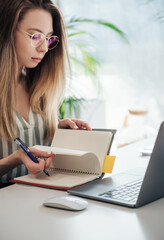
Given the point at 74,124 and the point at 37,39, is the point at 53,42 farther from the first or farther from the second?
the point at 74,124

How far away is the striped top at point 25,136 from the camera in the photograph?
1.48 meters

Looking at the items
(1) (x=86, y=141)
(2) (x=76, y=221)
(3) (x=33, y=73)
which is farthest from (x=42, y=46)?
(2) (x=76, y=221)

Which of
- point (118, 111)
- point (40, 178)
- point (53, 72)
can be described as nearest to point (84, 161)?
point (40, 178)

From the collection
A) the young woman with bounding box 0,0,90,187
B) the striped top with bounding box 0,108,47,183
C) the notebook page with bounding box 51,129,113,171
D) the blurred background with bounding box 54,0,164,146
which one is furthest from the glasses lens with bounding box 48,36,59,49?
the blurred background with bounding box 54,0,164,146

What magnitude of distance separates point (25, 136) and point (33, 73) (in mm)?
357

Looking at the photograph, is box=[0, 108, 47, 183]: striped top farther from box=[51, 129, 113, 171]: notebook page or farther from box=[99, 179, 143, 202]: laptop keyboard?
box=[99, 179, 143, 202]: laptop keyboard

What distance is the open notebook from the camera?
3.58 ft

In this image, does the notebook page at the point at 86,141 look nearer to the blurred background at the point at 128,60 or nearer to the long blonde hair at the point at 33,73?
the long blonde hair at the point at 33,73

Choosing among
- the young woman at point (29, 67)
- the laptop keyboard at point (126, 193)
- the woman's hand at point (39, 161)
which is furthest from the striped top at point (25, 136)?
the laptop keyboard at point (126, 193)

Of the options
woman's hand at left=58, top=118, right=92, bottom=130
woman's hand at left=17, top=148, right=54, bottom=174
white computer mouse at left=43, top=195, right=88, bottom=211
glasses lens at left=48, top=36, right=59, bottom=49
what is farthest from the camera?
glasses lens at left=48, top=36, right=59, bottom=49

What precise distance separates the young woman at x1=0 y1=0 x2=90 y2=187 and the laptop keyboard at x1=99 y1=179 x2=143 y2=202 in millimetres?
376

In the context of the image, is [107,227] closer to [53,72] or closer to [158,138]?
[158,138]

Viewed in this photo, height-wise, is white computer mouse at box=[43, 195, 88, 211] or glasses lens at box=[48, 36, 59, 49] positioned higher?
glasses lens at box=[48, 36, 59, 49]

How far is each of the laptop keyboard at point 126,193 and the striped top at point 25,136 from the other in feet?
1.99
